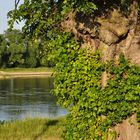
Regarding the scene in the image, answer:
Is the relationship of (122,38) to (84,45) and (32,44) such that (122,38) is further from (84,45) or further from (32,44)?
(32,44)

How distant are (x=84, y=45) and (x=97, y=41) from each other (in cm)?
35

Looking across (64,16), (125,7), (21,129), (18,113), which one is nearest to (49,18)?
(64,16)

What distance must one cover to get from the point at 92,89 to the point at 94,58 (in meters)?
0.74

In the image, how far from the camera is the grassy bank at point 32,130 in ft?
49.5

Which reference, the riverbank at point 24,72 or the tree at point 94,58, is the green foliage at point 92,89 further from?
the riverbank at point 24,72

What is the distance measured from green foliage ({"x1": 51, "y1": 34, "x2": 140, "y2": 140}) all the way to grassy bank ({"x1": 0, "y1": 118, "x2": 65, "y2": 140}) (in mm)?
4403

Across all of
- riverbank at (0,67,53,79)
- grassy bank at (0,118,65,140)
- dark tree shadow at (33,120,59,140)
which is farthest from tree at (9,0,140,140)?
riverbank at (0,67,53,79)

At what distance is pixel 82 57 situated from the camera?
10328 millimetres

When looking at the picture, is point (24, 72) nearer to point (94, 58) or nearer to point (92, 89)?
point (94, 58)

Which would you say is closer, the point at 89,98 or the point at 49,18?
the point at 89,98

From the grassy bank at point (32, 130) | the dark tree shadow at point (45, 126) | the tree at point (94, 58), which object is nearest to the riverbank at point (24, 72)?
the dark tree shadow at point (45, 126)

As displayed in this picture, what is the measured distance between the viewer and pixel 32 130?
16.9 metres

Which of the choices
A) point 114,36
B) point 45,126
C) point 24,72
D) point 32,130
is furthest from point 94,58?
point 24,72

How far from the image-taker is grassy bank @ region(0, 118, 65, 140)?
49.5 ft
